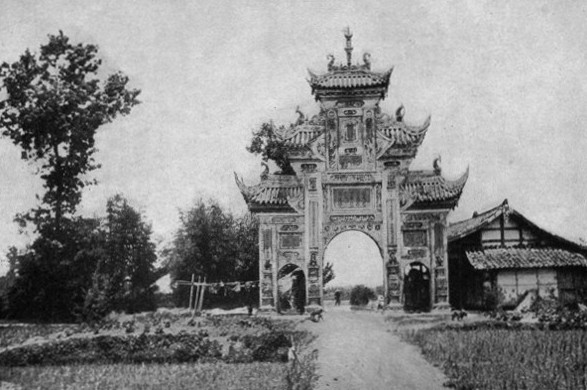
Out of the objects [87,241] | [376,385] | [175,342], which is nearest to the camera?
[376,385]

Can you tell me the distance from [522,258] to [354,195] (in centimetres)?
727

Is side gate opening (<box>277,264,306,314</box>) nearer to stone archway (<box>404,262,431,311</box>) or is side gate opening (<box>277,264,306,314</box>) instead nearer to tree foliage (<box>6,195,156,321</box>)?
stone archway (<box>404,262,431,311</box>)

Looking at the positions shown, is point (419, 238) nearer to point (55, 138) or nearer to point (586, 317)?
point (586, 317)

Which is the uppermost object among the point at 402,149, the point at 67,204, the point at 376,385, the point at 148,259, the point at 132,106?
the point at 132,106

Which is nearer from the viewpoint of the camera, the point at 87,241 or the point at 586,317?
the point at 586,317

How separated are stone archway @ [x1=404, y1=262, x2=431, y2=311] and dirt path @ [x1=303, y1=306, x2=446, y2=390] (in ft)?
19.0

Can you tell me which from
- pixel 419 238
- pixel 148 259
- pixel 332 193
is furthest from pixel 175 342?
pixel 148 259

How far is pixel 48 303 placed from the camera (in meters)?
23.5

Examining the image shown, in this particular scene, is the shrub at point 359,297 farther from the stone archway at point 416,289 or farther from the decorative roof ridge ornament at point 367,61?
the decorative roof ridge ornament at point 367,61

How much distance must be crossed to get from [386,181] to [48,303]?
48.0 ft

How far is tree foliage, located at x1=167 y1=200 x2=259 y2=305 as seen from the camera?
108 feet

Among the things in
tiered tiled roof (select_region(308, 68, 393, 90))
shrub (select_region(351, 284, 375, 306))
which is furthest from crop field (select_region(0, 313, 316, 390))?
shrub (select_region(351, 284, 375, 306))

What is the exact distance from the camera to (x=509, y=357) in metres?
12.4

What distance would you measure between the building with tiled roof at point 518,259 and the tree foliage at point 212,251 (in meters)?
12.8
